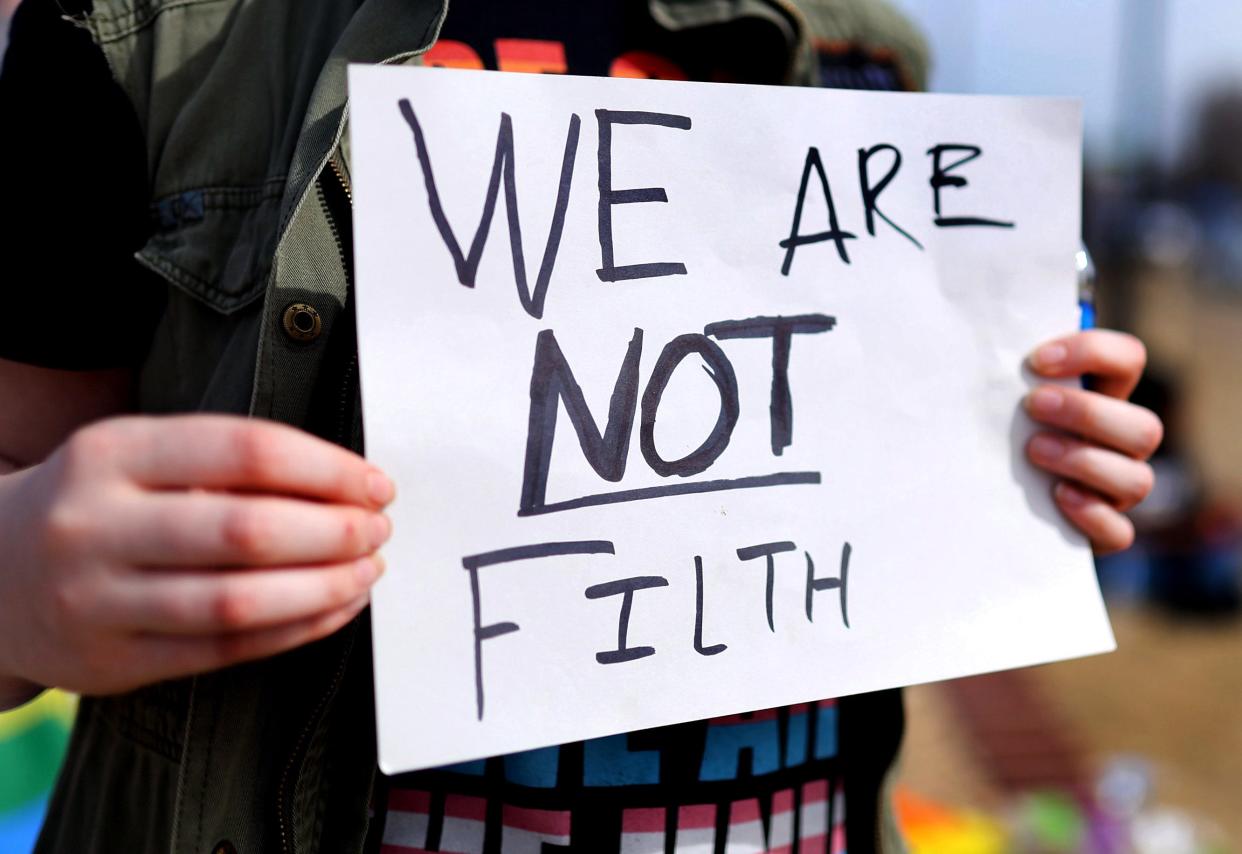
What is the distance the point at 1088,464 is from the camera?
0.77 meters

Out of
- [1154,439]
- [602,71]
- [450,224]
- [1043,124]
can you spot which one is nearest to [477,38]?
[602,71]

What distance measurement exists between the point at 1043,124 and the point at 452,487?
0.55 m

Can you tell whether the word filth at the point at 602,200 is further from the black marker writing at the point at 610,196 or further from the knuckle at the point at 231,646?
the knuckle at the point at 231,646

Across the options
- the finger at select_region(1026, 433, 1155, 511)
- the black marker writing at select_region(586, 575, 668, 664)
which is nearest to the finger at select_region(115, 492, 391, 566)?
the black marker writing at select_region(586, 575, 668, 664)

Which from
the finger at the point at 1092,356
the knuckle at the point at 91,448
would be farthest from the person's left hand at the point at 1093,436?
the knuckle at the point at 91,448

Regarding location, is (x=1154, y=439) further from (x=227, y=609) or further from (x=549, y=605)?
(x=227, y=609)

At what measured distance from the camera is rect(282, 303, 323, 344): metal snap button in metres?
→ 0.61

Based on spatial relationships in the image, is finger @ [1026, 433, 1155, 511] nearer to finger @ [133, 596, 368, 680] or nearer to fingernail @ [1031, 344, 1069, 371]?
fingernail @ [1031, 344, 1069, 371]

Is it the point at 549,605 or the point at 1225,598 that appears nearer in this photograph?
the point at 549,605

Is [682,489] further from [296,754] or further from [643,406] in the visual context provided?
[296,754]

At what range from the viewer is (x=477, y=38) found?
72cm

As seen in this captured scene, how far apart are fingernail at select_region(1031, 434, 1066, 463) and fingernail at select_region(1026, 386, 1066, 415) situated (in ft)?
0.07

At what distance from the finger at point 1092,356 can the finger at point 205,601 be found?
58cm

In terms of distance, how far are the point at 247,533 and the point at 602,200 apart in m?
0.32
